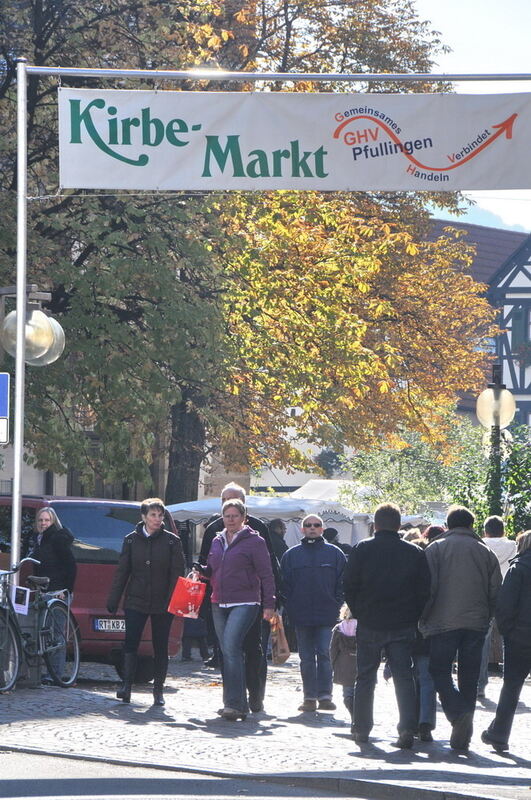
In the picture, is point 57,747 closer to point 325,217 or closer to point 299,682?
point 299,682

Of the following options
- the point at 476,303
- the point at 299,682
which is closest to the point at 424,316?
the point at 476,303

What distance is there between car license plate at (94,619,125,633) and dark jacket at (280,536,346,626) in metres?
3.07

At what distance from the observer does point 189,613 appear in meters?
13.4

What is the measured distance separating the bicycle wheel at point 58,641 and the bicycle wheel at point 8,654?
53 centimetres

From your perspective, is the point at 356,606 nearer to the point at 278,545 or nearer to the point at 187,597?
the point at 187,597

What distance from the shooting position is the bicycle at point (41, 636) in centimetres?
1427

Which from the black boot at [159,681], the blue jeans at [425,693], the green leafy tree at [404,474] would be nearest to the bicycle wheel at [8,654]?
the black boot at [159,681]

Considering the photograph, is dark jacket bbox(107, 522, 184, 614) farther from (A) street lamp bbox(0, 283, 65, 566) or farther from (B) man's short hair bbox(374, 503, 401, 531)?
(B) man's short hair bbox(374, 503, 401, 531)

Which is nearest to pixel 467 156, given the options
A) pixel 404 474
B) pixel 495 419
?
pixel 495 419

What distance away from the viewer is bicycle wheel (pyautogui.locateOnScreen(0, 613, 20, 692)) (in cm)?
1423

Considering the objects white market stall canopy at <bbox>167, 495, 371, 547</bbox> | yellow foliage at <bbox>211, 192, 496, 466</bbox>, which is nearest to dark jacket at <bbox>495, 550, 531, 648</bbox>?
yellow foliage at <bbox>211, 192, 496, 466</bbox>

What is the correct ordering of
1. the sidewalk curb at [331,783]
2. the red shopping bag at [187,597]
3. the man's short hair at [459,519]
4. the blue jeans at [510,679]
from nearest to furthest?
the sidewalk curb at [331,783], the blue jeans at [510,679], the man's short hair at [459,519], the red shopping bag at [187,597]

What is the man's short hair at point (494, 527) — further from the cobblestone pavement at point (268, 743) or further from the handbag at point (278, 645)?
the handbag at point (278, 645)

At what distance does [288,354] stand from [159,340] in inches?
250
